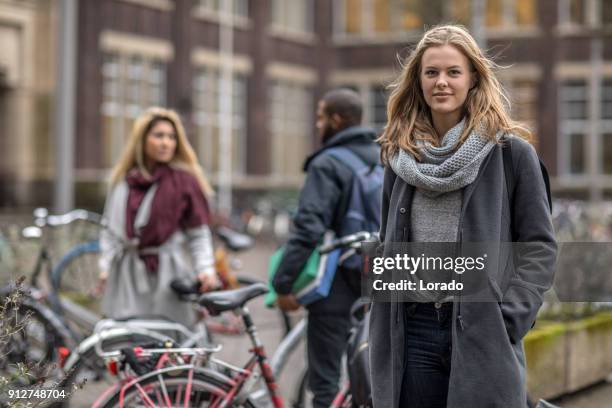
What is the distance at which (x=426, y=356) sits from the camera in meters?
3.08

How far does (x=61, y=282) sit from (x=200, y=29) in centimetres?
2200

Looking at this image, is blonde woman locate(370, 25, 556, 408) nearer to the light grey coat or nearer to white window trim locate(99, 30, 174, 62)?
the light grey coat

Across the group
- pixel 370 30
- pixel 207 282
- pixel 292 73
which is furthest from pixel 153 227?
pixel 370 30

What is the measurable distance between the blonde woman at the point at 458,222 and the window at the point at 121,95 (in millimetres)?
23619

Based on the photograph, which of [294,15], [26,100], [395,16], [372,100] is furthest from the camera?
[372,100]

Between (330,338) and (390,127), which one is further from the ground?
(390,127)

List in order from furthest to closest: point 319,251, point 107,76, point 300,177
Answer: point 300,177 < point 107,76 < point 319,251

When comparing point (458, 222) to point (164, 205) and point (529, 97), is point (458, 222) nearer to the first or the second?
point (164, 205)

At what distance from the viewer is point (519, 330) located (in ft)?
9.68

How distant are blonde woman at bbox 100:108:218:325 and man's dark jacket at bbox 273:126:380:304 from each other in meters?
1.01

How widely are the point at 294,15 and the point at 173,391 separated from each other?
3143cm

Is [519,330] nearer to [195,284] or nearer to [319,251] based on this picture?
[319,251]

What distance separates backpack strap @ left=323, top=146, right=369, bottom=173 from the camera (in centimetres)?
510

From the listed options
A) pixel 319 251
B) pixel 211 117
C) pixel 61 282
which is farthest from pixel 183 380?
pixel 211 117
